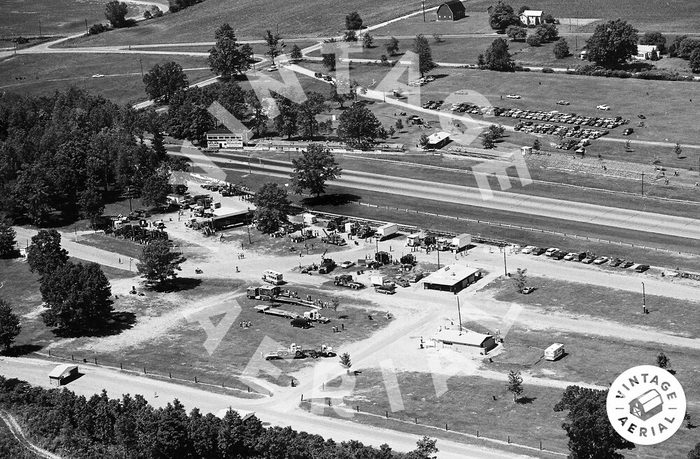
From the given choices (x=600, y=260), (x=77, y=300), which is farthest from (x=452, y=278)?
(x=77, y=300)

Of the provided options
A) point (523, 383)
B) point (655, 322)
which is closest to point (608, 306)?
point (655, 322)


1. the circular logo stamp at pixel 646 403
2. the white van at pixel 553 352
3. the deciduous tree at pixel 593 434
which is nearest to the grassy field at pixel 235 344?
the white van at pixel 553 352

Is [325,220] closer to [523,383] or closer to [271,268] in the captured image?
[271,268]

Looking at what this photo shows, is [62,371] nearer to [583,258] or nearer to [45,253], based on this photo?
[45,253]

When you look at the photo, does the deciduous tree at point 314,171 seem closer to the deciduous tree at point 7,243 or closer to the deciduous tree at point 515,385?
the deciduous tree at point 7,243

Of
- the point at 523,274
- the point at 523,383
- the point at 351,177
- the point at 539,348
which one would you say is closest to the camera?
the point at 523,383
